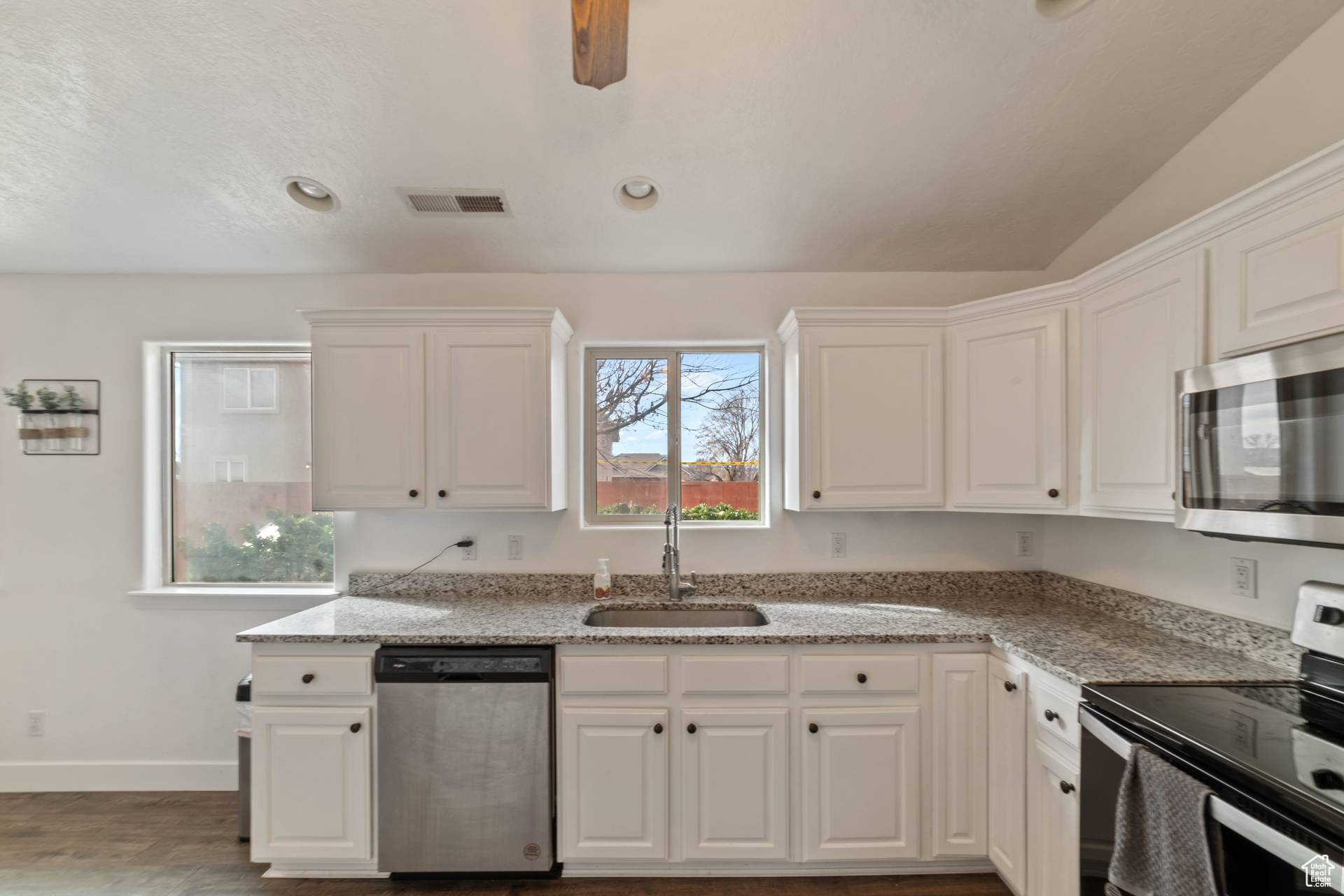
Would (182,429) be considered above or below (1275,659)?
above

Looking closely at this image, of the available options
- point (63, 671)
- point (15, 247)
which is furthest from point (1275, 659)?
point (15, 247)

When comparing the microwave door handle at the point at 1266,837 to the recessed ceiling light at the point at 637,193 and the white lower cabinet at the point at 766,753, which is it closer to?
the white lower cabinet at the point at 766,753

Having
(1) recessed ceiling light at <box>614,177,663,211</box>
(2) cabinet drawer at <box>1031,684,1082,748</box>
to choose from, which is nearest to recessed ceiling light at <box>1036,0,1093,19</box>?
(1) recessed ceiling light at <box>614,177,663,211</box>

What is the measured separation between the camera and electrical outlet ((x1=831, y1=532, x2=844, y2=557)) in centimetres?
276

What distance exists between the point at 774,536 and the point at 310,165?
2480 millimetres

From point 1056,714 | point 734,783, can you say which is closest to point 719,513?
point 734,783

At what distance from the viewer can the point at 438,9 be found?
169cm

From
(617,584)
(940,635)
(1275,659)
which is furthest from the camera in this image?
(617,584)

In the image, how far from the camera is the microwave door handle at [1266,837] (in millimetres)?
957

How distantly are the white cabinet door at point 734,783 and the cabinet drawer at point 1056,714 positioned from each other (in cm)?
79

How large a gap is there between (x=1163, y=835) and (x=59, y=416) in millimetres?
4413

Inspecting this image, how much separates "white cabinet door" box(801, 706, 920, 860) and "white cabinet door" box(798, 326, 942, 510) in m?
0.82

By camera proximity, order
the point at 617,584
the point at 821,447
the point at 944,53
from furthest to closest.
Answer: the point at 617,584 → the point at 821,447 → the point at 944,53

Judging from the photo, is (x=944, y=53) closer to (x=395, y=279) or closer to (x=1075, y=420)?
(x=1075, y=420)
